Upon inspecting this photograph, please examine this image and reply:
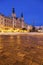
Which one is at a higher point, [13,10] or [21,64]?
[13,10]

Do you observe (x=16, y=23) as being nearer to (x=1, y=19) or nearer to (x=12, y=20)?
(x=12, y=20)

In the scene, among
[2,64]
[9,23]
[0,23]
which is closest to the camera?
[2,64]

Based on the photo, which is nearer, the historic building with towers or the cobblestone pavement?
the cobblestone pavement

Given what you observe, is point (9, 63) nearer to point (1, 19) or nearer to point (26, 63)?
Answer: point (26, 63)

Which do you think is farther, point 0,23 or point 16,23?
point 16,23

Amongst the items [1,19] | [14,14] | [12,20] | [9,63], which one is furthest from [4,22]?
[9,63]

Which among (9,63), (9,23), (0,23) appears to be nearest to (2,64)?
(9,63)

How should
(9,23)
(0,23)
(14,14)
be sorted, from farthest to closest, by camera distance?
(14,14) → (9,23) → (0,23)

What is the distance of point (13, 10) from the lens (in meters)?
99.3

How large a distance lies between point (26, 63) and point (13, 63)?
0.98 ft

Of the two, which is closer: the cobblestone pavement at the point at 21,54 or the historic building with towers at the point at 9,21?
the cobblestone pavement at the point at 21,54

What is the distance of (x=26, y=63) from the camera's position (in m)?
3.77

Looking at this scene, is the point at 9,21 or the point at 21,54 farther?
the point at 9,21

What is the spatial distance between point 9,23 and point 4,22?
5.82m
